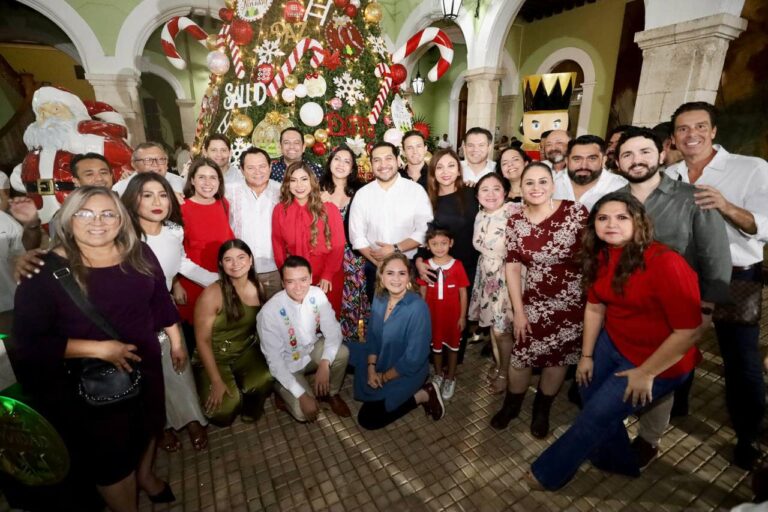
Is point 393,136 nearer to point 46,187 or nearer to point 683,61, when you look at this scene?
point 683,61

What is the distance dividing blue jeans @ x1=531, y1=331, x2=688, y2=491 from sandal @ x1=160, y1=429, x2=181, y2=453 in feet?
7.75

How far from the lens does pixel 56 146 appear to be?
3666 millimetres

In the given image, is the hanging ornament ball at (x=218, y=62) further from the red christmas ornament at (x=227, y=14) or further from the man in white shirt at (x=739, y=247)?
the man in white shirt at (x=739, y=247)

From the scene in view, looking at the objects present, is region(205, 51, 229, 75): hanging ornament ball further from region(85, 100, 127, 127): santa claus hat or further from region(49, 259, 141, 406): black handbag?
region(49, 259, 141, 406): black handbag

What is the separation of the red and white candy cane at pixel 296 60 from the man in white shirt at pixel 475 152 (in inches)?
80.1

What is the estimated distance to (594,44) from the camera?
360 inches

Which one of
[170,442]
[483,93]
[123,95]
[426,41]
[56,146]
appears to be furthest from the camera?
[123,95]

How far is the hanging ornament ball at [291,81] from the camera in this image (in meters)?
4.04

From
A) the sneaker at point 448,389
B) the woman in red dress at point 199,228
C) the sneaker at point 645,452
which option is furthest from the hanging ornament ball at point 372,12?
the sneaker at point 645,452

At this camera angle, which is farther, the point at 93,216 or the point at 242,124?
the point at 242,124

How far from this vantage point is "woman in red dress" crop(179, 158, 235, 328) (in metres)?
2.90

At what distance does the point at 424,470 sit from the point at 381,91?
162 inches

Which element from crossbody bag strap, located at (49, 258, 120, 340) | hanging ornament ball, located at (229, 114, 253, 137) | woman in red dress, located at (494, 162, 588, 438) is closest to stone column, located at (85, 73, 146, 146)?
hanging ornament ball, located at (229, 114, 253, 137)

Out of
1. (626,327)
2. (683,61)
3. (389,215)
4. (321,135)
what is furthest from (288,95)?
(683,61)
